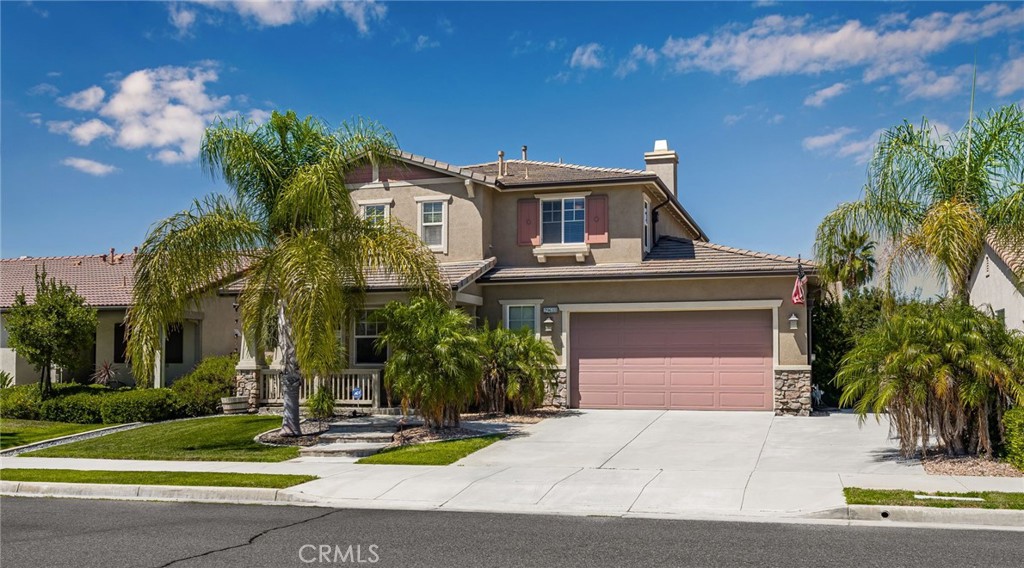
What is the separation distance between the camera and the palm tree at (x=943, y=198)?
46.5ft

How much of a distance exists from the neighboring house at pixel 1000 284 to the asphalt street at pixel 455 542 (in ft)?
28.6

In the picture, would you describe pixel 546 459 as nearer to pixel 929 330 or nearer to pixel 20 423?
pixel 929 330

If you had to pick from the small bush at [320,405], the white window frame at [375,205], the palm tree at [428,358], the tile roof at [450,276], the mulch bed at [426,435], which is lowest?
the mulch bed at [426,435]

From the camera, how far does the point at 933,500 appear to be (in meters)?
10.2

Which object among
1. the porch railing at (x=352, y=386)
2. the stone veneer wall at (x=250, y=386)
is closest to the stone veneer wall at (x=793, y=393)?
the porch railing at (x=352, y=386)

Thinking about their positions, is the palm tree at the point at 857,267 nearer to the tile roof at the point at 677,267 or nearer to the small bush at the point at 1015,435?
the tile roof at the point at 677,267

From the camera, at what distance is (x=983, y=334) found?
42.7 ft

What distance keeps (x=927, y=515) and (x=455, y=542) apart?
515cm

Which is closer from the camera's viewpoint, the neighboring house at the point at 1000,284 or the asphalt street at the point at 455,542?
the asphalt street at the point at 455,542

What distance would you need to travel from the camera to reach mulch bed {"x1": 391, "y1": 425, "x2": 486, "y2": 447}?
54.4ft

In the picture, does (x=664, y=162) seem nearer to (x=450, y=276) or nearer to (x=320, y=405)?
(x=450, y=276)

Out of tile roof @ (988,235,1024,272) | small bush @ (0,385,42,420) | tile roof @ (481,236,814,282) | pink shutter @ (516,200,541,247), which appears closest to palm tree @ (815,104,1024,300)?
tile roof @ (988,235,1024,272)

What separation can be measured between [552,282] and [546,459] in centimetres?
784

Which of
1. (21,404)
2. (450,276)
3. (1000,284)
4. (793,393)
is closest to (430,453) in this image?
(450,276)
